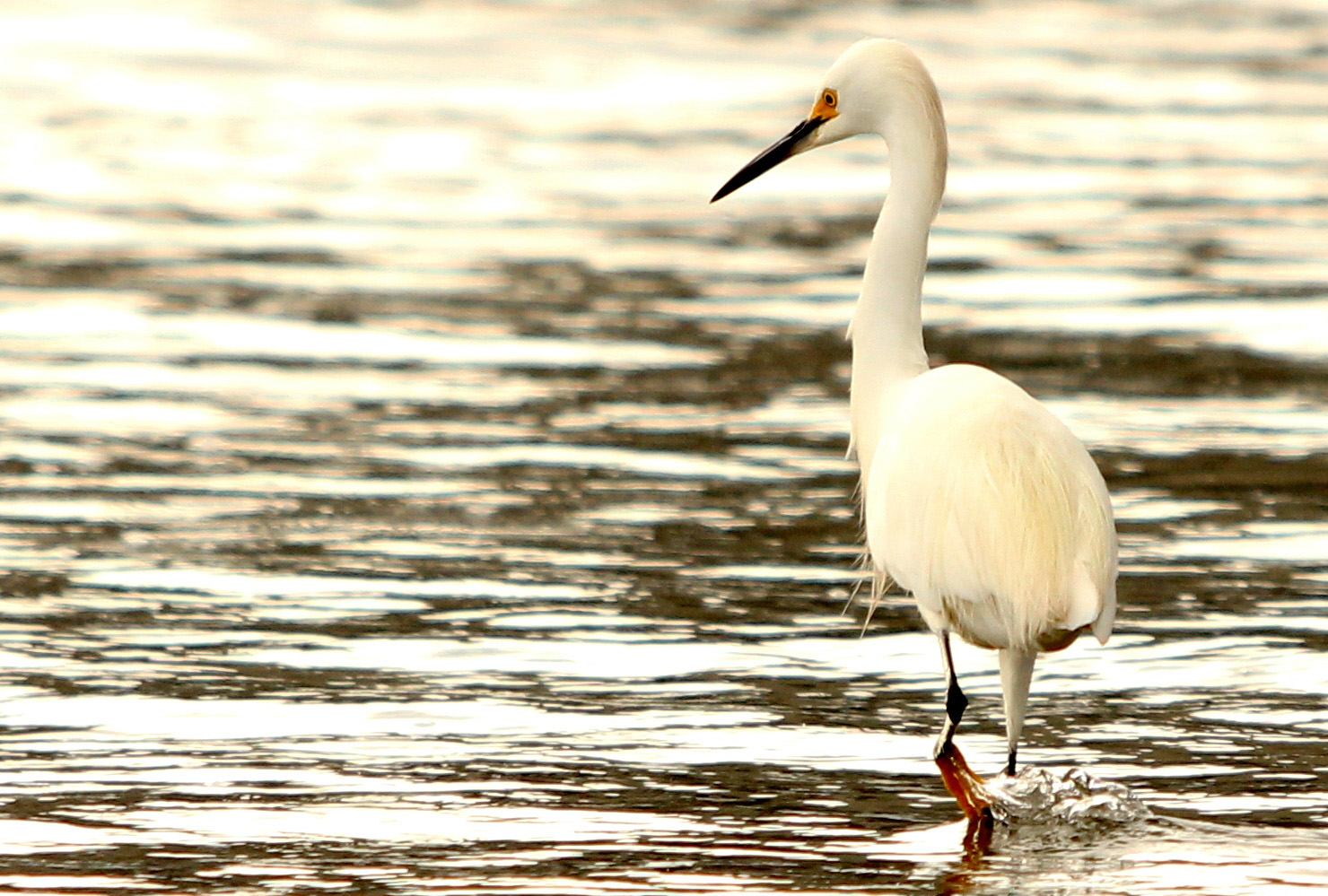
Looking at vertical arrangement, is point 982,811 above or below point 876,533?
below

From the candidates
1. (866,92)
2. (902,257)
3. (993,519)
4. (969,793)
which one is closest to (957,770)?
(969,793)

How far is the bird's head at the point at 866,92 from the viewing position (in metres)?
7.04

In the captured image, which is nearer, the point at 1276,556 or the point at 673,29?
the point at 1276,556

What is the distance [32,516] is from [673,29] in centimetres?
1684

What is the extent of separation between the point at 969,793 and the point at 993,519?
2.56ft

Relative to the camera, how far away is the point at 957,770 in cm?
628

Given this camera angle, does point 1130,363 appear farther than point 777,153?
Yes

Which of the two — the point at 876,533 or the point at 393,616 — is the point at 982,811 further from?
the point at 393,616

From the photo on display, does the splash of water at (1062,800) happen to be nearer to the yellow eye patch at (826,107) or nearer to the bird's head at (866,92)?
the bird's head at (866,92)

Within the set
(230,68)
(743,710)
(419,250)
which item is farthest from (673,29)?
(743,710)

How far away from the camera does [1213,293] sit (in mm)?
13758

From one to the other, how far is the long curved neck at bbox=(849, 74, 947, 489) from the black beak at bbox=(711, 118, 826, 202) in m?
0.41

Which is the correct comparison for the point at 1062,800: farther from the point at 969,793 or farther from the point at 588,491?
the point at 588,491

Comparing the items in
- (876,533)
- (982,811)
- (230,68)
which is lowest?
(982,811)
